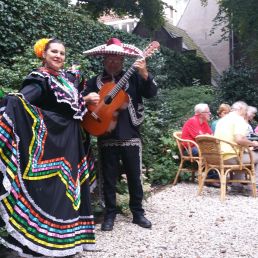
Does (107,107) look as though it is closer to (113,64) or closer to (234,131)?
(113,64)

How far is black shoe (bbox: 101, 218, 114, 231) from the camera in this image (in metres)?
4.37

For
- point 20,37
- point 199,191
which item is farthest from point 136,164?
point 20,37

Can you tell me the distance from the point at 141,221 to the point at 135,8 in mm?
17987

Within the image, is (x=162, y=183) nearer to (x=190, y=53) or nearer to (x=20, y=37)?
(x=20, y=37)

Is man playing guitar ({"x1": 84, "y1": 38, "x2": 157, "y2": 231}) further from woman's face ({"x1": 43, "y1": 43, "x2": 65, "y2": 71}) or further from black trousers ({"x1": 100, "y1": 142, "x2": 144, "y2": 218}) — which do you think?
woman's face ({"x1": 43, "y1": 43, "x2": 65, "y2": 71})

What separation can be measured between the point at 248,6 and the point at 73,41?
231 inches

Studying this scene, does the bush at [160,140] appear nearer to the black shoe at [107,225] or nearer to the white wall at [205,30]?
the black shoe at [107,225]

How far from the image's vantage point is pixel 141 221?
4500 mm

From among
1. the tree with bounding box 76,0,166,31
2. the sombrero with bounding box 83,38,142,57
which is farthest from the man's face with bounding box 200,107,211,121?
the tree with bounding box 76,0,166,31

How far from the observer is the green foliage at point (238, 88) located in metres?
13.2

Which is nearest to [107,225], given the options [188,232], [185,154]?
[188,232]

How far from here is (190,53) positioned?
2048cm

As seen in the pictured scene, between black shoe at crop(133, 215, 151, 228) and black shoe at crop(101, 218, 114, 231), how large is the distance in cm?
27

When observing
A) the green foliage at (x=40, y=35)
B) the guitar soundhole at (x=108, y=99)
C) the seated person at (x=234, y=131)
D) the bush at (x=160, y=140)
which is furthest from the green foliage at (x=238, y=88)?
the guitar soundhole at (x=108, y=99)
